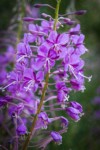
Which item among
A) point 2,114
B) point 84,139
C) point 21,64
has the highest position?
point 21,64

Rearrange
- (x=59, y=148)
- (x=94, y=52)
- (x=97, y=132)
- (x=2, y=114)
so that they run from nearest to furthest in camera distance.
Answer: (x=2, y=114) < (x=59, y=148) < (x=97, y=132) < (x=94, y=52)

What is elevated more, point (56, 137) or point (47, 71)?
point (47, 71)

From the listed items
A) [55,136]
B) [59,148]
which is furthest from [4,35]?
[55,136]

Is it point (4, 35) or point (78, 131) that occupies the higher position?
point (4, 35)

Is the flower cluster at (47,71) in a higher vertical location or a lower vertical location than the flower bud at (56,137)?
higher

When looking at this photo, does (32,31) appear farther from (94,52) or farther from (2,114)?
(94,52)

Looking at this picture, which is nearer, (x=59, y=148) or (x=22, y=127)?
(x=22, y=127)

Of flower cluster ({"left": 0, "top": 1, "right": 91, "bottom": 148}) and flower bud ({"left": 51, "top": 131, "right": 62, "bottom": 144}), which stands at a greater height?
flower cluster ({"left": 0, "top": 1, "right": 91, "bottom": 148})

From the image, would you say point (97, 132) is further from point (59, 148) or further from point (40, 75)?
point (40, 75)

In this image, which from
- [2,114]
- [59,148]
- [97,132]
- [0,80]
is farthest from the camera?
[97,132]

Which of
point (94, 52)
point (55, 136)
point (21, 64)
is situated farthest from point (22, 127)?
point (94, 52)
